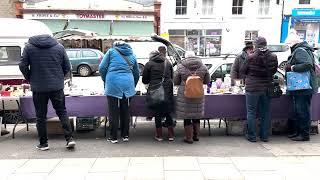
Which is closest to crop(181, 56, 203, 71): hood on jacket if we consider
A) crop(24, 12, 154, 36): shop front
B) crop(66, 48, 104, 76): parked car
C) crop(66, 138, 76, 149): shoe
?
crop(66, 138, 76, 149): shoe

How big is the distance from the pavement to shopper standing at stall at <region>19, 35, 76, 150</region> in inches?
20.4

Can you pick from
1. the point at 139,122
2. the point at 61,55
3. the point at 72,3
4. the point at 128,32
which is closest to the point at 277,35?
the point at 128,32

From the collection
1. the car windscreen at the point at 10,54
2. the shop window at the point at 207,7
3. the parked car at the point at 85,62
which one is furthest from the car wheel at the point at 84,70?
the car windscreen at the point at 10,54

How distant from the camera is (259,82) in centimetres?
661

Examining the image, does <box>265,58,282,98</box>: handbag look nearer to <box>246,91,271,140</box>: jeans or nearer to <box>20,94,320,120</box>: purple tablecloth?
<box>246,91,271,140</box>: jeans

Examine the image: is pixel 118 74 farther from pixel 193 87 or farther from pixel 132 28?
pixel 132 28

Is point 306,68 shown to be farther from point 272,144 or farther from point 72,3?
point 72,3

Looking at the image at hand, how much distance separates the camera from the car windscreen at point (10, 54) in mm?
9703

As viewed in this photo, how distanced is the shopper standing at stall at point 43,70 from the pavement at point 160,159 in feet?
1.70

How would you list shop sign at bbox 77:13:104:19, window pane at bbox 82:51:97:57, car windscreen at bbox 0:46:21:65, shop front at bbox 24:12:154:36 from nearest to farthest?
car windscreen at bbox 0:46:21:65 < window pane at bbox 82:51:97:57 < shop front at bbox 24:12:154:36 < shop sign at bbox 77:13:104:19

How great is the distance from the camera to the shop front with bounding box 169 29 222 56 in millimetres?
29828

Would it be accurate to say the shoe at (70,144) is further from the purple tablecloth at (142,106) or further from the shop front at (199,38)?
the shop front at (199,38)

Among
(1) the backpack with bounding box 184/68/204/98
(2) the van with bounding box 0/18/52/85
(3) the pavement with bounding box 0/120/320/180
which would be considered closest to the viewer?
(3) the pavement with bounding box 0/120/320/180

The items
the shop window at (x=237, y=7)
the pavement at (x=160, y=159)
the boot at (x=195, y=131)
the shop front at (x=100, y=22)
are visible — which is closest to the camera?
the pavement at (x=160, y=159)
